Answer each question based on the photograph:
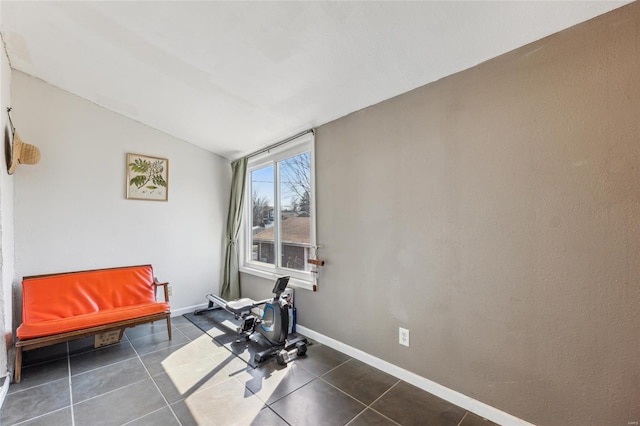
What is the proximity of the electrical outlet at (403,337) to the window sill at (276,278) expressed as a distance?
98 centimetres

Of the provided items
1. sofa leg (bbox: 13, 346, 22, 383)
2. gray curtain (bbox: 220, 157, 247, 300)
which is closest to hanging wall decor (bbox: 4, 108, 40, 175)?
sofa leg (bbox: 13, 346, 22, 383)

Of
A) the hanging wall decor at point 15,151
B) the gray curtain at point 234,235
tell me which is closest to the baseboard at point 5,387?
the hanging wall decor at point 15,151

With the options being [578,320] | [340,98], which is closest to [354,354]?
[578,320]

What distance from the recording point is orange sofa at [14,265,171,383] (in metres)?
2.19

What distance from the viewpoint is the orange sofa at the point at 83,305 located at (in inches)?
86.3

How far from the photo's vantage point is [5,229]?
2141 millimetres

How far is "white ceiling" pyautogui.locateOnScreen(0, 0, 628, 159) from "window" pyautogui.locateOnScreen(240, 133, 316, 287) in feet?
1.62

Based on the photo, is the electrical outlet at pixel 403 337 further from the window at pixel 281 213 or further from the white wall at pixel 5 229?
the white wall at pixel 5 229

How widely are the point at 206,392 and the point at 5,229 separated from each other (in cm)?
208

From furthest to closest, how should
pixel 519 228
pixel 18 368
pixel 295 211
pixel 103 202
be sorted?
pixel 295 211 < pixel 103 202 < pixel 18 368 < pixel 519 228

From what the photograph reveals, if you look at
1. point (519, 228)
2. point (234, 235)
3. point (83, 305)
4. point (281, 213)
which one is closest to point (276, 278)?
point (281, 213)

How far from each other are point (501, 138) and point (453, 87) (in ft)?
1.60

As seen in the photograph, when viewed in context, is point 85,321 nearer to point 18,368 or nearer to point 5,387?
point 18,368

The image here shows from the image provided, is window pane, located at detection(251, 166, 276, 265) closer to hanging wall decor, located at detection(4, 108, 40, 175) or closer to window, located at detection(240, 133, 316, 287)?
window, located at detection(240, 133, 316, 287)
